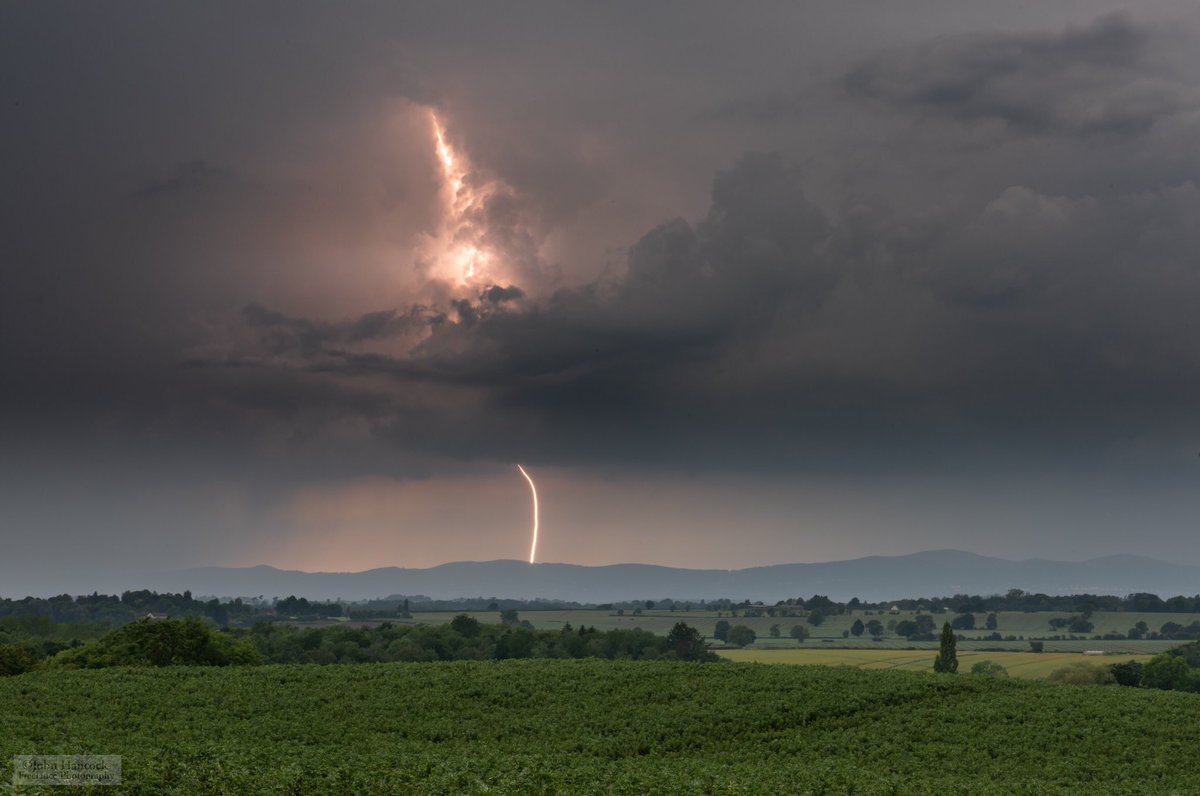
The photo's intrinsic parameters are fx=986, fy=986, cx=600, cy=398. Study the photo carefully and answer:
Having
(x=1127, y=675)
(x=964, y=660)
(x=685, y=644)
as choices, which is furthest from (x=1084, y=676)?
(x=685, y=644)

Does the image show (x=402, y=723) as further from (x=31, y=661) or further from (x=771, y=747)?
(x=31, y=661)

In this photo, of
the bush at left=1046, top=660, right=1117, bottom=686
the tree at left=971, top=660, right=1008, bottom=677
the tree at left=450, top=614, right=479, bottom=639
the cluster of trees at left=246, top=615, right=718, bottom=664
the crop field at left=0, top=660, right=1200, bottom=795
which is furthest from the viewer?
the tree at left=450, top=614, right=479, bottom=639

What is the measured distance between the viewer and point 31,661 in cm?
9869

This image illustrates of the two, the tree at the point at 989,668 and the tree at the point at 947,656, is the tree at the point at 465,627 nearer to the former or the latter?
the tree at the point at 989,668

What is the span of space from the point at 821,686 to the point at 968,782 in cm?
2410

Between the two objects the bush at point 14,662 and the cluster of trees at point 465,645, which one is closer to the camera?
the bush at point 14,662

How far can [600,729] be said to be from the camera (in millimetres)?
66250

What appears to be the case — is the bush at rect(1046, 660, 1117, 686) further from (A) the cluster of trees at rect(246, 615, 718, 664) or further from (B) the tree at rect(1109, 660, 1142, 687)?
(A) the cluster of trees at rect(246, 615, 718, 664)

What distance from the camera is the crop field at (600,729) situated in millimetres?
44594

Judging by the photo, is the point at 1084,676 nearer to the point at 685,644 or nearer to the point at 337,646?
the point at 685,644

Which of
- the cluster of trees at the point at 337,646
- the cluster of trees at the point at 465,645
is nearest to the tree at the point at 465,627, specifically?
the cluster of trees at the point at 465,645

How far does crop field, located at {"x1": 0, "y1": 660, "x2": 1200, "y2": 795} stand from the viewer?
4459cm

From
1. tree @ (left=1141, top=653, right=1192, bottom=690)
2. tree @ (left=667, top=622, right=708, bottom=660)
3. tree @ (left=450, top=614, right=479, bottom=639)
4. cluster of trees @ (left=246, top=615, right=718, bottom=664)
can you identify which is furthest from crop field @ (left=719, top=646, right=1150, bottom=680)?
tree @ (left=450, top=614, right=479, bottom=639)

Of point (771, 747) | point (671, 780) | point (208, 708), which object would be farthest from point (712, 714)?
point (208, 708)
